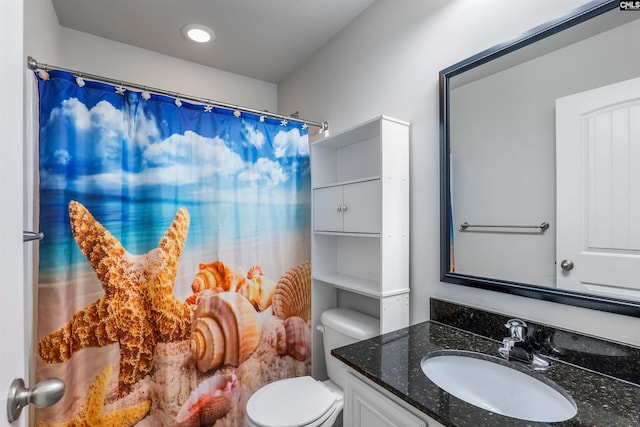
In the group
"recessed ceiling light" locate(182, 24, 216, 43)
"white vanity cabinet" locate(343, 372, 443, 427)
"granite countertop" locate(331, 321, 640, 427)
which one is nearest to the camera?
"granite countertop" locate(331, 321, 640, 427)

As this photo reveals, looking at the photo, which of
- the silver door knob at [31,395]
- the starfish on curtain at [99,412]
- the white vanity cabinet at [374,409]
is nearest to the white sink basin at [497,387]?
the white vanity cabinet at [374,409]

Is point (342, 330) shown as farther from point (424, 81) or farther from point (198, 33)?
point (198, 33)

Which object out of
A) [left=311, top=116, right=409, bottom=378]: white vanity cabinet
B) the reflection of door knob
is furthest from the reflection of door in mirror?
[left=311, top=116, right=409, bottom=378]: white vanity cabinet

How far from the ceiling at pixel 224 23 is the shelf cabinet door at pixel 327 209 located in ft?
3.40

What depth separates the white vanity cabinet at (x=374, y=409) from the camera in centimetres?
85

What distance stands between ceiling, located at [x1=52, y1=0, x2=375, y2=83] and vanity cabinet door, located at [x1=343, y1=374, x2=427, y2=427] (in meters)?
1.90

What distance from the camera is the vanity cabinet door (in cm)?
87

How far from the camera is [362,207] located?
154 centimetres

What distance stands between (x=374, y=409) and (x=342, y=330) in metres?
0.66

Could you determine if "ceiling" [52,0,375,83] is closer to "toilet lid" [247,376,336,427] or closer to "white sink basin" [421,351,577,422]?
"white sink basin" [421,351,577,422]

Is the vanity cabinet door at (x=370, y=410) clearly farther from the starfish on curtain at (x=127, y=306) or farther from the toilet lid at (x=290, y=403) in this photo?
Answer: the starfish on curtain at (x=127, y=306)

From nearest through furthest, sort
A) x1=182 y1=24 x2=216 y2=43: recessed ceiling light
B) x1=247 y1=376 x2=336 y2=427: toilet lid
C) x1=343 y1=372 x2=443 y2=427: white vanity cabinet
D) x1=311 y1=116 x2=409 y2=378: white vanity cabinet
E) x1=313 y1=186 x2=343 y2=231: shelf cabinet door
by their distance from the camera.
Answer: x1=343 y1=372 x2=443 y2=427: white vanity cabinet
x1=247 y1=376 x2=336 y2=427: toilet lid
x1=311 y1=116 x2=409 y2=378: white vanity cabinet
x1=313 y1=186 x2=343 y2=231: shelf cabinet door
x1=182 y1=24 x2=216 y2=43: recessed ceiling light

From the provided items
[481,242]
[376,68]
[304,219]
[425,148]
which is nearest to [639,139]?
[481,242]

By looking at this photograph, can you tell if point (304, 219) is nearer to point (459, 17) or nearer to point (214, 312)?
Answer: point (214, 312)
